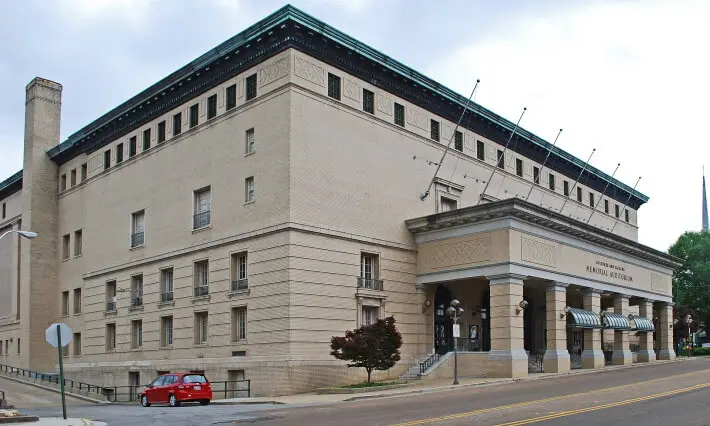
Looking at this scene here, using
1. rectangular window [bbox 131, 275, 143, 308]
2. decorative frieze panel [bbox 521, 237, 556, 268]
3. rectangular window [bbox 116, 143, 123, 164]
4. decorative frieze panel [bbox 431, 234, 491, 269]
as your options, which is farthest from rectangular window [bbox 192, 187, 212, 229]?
decorative frieze panel [bbox 521, 237, 556, 268]

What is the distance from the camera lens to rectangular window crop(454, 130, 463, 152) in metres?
49.5

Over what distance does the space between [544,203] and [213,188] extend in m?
28.0

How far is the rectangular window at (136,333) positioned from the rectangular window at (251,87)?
55.5 feet

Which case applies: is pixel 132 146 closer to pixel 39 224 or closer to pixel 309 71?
pixel 39 224

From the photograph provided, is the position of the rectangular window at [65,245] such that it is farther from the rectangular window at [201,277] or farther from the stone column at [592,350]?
the stone column at [592,350]

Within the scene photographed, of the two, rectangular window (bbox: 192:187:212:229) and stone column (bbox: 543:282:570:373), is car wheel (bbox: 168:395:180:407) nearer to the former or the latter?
rectangular window (bbox: 192:187:212:229)

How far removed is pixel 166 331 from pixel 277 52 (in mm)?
18388

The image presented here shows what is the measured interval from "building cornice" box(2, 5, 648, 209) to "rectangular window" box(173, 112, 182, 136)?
2.19 feet

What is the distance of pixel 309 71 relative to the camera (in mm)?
39438

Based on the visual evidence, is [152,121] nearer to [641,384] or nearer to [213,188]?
[213,188]

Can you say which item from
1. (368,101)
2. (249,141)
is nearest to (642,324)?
(368,101)

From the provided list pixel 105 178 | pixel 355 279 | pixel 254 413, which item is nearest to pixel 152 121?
pixel 105 178

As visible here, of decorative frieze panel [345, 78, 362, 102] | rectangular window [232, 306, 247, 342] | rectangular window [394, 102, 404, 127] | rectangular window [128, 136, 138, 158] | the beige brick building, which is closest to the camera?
the beige brick building

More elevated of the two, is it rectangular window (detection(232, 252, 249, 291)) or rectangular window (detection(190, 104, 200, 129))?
rectangular window (detection(190, 104, 200, 129))
